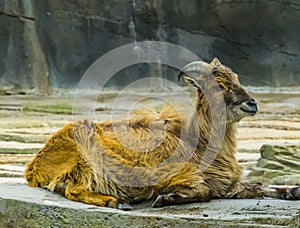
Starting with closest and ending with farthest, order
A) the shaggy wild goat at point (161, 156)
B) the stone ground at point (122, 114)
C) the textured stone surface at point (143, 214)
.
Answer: the textured stone surface at point (143, 214) → the stone ground at point (122, 114) → the shaggy wild goat at point (161, 156)

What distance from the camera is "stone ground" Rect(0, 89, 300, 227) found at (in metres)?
4.79

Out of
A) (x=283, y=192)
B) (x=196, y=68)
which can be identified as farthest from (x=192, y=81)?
(x=283, y=192)

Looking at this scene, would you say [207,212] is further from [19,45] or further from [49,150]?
[19,45]

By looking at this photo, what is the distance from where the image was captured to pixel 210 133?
5906 mm

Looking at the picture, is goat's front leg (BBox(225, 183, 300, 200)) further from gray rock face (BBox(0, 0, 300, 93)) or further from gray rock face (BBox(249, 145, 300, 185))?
gray rock face (BBox(0, 0, 300, 93))

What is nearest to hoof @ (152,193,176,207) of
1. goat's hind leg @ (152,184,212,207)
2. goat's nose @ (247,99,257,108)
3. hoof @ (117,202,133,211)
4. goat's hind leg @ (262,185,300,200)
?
goat's hind leg @ (152,184,212,207)

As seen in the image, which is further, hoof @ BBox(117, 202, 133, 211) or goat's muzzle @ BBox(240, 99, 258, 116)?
goat's muzzle @ BBox(240, 99, 258, 116)

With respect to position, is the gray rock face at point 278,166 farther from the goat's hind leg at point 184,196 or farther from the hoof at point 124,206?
the hoof at point 124,206

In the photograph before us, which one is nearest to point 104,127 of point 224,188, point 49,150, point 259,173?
point 49,150

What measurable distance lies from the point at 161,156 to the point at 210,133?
0.42 m

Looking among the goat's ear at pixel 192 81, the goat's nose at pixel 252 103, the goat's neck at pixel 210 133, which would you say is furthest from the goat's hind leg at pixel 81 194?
the goat's nose at pixel 252 103

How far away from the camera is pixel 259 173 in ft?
24.8

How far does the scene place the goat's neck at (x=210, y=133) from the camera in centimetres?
587

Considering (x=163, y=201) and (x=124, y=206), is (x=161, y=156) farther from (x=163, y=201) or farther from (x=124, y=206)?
(x=124, y=206)
